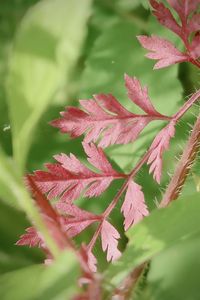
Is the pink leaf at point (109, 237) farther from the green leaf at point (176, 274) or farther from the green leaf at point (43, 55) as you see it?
the green leaf at point (43, 55)

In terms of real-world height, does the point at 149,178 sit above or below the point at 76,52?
below

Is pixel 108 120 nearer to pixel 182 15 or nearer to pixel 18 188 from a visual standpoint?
pixel 182 15

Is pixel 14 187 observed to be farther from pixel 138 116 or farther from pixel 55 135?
pixel 55 135

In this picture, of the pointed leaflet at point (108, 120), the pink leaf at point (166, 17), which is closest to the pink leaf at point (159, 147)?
the pointed leaflet at point (108, 120)

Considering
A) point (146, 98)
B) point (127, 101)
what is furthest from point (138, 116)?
point (127, 101)

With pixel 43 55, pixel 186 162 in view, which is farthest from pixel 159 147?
pixel 43 55

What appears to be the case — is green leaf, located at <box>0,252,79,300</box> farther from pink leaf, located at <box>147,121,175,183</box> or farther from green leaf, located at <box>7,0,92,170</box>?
pink leaf, located at <box>147,121,175,183</box>
